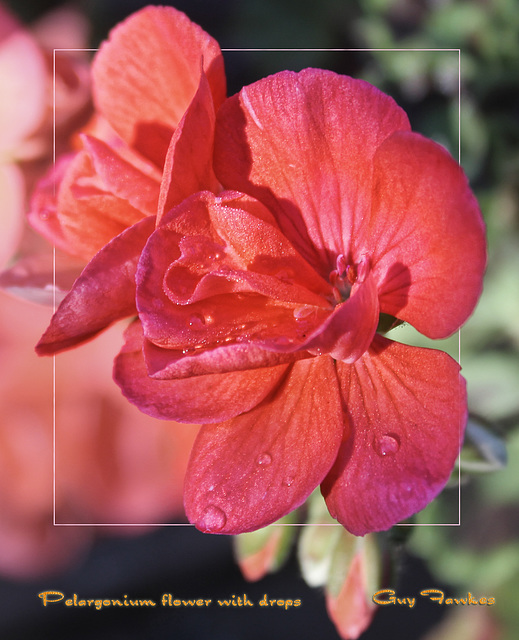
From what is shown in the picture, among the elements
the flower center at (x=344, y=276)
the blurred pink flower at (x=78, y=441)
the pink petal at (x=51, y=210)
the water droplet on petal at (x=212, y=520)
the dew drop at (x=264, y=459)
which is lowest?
the blurred pink flower at (x=78, y=441)

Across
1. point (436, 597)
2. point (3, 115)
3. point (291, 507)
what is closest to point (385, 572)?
point (291, 507)

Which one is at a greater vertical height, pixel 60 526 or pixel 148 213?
pixel 148 213

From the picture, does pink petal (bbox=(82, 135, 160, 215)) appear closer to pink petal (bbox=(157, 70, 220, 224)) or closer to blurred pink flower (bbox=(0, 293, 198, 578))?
pink petal (bbox=(157, 70, 220, 224))

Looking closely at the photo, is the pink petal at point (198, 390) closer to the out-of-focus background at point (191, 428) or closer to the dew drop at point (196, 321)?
the dew drop at point (196, 321)

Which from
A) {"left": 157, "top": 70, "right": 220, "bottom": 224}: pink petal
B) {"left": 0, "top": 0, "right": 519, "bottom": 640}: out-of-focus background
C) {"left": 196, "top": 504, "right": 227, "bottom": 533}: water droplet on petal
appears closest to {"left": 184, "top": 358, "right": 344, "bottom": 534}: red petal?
{"left": 196, "top": 504, "right": 227, "bottom": 533}: water droplet on petal

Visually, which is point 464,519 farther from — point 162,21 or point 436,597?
point 162,21

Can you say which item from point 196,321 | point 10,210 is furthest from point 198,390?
point 10,210

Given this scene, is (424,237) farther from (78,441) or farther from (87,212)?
(78,441)

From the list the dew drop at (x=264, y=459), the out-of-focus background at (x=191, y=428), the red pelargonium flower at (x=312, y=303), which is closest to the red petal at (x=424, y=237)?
the red pelargonium flower at (x=312, y=303)
